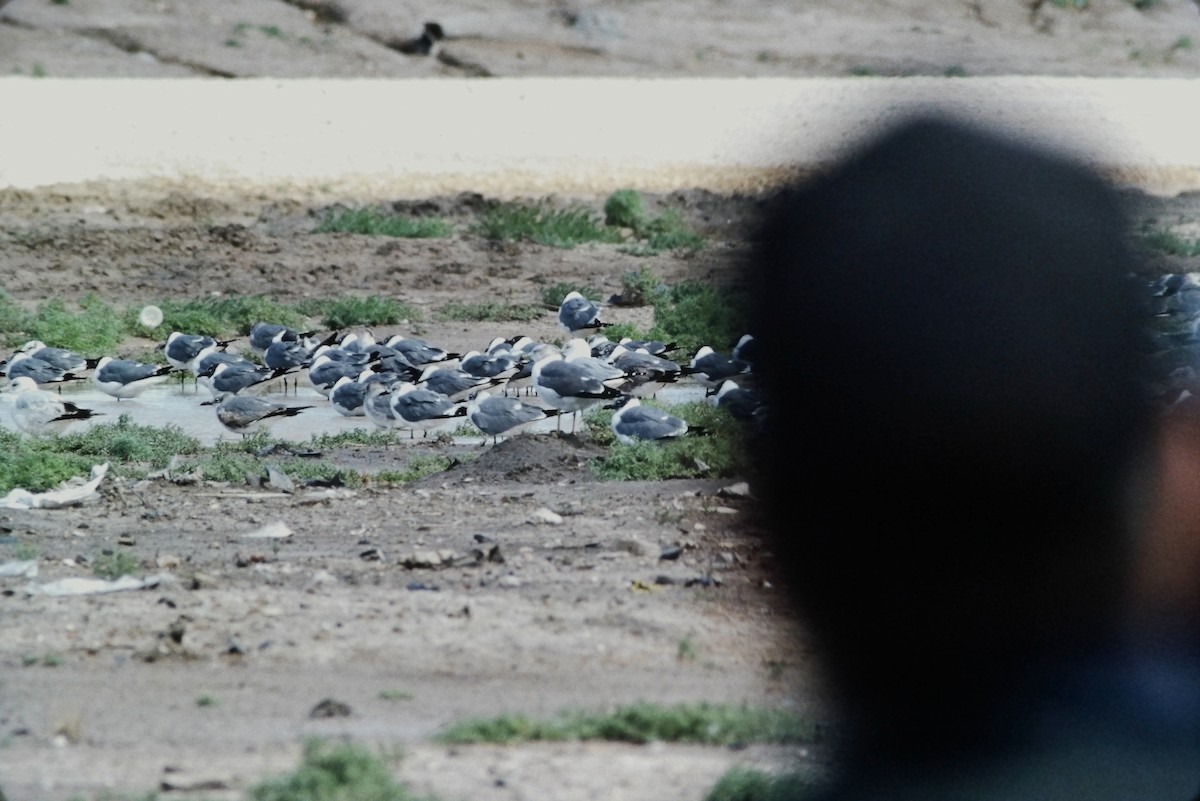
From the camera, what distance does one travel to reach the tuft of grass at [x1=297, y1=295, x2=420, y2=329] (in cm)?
1362

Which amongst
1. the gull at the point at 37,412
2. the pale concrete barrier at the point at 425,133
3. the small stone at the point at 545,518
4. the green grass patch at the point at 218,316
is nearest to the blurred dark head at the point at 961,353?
the small stone at the point at 545,518

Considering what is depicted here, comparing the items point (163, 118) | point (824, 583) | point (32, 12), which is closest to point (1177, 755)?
point (824, 583)

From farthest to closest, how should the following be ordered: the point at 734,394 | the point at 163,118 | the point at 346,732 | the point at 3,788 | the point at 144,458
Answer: the point at 163,118
the point at 144,458
the point at 734,394
the point at 346,732
the point at 3,788

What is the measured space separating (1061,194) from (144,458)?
6.78 meters

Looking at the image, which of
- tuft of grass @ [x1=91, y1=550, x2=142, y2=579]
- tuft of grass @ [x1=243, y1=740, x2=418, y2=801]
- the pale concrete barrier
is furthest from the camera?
the pale concrete barrier

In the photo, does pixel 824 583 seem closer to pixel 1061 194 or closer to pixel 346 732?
pixel 1061 194

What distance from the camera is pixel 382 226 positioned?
1748 centimetres

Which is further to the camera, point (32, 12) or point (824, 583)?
point (32, 12)

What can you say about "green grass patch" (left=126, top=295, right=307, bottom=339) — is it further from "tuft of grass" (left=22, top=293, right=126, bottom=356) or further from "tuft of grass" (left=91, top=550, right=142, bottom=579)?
"tuft of grass" (left=91, top=550, right=142, bottom=579)

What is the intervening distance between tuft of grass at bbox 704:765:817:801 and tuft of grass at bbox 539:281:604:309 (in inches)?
424

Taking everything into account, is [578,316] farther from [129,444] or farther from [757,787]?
[757,787]

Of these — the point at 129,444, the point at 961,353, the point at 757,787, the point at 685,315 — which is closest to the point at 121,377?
the point at 129,444

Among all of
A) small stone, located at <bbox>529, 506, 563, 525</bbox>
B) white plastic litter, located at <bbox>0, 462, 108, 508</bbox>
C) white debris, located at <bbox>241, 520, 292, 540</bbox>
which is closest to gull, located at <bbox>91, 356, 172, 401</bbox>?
white plastic litter, located at <bbox>0, 462, 108, 508</bbox>

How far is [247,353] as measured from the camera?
40.8 feet
